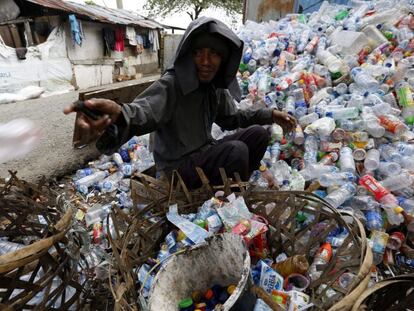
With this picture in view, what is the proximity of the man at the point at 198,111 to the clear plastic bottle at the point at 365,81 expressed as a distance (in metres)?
1.23

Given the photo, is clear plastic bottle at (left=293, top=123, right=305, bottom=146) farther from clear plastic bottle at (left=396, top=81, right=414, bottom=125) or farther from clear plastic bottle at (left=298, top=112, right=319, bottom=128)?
clear plastic bottle at (left=396, top=81, right=414, bottom=125)

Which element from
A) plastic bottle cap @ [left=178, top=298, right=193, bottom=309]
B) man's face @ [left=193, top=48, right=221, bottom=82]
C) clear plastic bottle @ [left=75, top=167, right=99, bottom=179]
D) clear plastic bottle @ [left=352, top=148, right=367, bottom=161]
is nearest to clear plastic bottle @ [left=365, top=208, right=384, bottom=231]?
Result: clear plastic bottle @ [left=352, top=148, right=367, bottom=161]

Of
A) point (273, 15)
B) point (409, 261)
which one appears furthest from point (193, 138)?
point (273, 15)

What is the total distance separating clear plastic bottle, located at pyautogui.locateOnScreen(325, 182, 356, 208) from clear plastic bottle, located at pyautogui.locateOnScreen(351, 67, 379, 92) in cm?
138

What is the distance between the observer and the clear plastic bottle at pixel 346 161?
7.66ft

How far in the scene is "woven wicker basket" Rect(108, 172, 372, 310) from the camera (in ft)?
4.15

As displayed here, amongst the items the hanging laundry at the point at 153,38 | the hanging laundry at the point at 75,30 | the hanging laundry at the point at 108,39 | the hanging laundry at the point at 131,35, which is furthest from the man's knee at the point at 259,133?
the hanging laundry at the point at 153,38

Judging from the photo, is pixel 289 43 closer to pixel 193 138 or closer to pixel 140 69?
pixel 193 138

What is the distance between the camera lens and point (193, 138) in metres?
2.18

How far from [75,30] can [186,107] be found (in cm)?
1010

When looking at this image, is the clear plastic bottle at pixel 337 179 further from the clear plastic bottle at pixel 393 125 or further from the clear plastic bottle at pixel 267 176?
the clear plastic bottle at pixel 393 125

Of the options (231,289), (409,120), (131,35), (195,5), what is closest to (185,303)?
(231,289)

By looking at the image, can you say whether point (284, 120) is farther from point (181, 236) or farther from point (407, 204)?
point (181, 236)

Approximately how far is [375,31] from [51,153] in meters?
4.51
